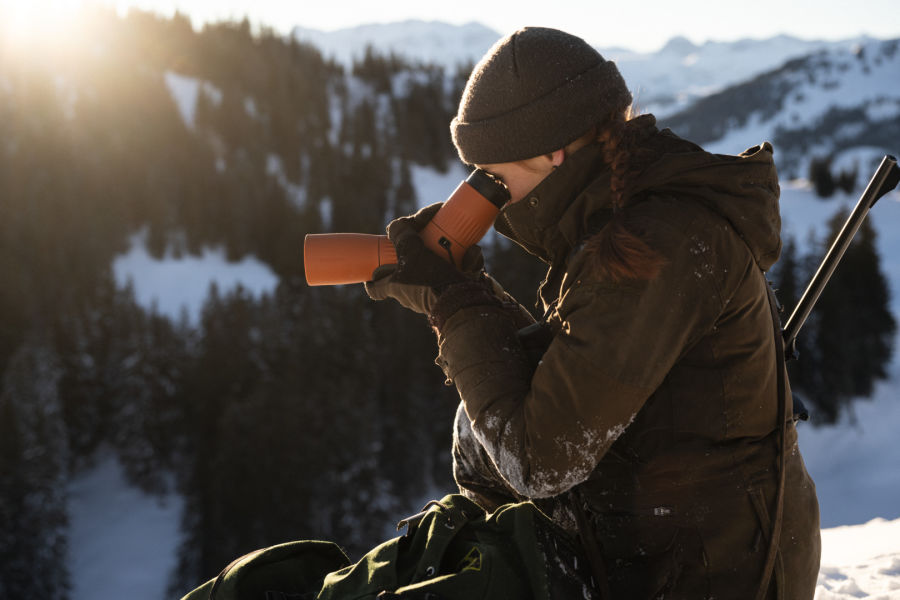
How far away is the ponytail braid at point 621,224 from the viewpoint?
167 cm

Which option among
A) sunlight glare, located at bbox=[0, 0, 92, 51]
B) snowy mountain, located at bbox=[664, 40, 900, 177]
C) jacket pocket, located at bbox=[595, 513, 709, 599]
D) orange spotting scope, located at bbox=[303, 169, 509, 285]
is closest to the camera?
jacket pocket, located at bbox=[595, 513, 709, 599]

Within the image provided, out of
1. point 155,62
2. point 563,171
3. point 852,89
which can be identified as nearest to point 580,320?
point 563,171

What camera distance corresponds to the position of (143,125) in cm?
4588

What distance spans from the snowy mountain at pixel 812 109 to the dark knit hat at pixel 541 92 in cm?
12036

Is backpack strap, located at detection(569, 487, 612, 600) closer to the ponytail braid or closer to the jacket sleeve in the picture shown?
the jacket sleeve

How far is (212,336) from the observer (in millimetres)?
A: 33625

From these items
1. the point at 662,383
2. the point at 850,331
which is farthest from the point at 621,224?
the point at 850,331

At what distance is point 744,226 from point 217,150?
50093 mm

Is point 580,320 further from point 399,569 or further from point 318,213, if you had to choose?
point 318,213

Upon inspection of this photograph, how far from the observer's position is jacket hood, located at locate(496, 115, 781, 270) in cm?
179

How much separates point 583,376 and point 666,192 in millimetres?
524

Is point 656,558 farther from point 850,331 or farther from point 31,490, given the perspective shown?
point 850,331

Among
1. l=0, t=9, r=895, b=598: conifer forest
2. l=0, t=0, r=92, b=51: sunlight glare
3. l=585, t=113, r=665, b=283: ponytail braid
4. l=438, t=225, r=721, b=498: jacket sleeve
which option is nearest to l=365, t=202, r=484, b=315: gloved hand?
l=438, t=225, r=721, b=498: jacket sleeve

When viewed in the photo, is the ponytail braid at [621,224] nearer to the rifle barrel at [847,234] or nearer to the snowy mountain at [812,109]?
the rifle barrel at [847,234]
